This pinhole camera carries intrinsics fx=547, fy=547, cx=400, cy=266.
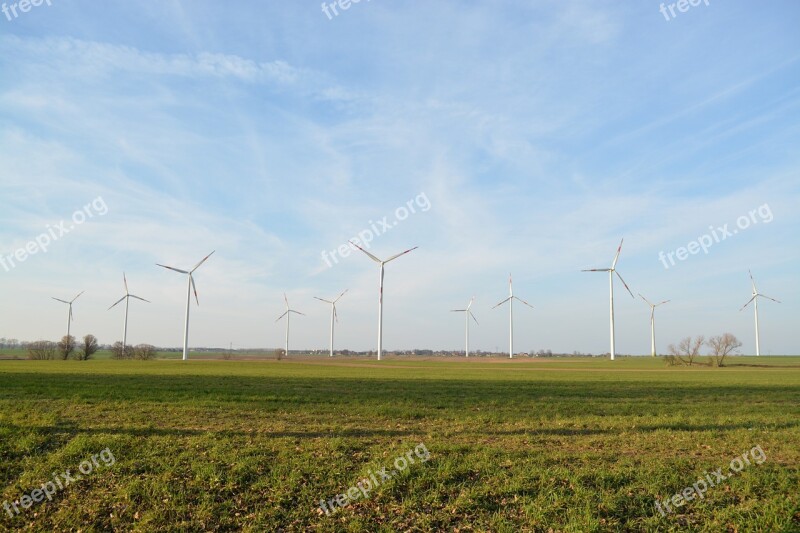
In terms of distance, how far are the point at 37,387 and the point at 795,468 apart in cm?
3423

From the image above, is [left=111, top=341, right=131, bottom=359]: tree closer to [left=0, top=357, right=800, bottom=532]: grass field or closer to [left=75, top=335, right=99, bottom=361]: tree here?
[left=75, top=335, right=99, bottom=361]: tree

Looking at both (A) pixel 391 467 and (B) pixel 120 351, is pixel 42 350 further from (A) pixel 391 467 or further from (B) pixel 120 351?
(A) pixel 391 467

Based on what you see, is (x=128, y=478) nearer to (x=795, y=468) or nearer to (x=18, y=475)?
(x=18, y=475)

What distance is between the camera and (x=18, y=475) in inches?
555
